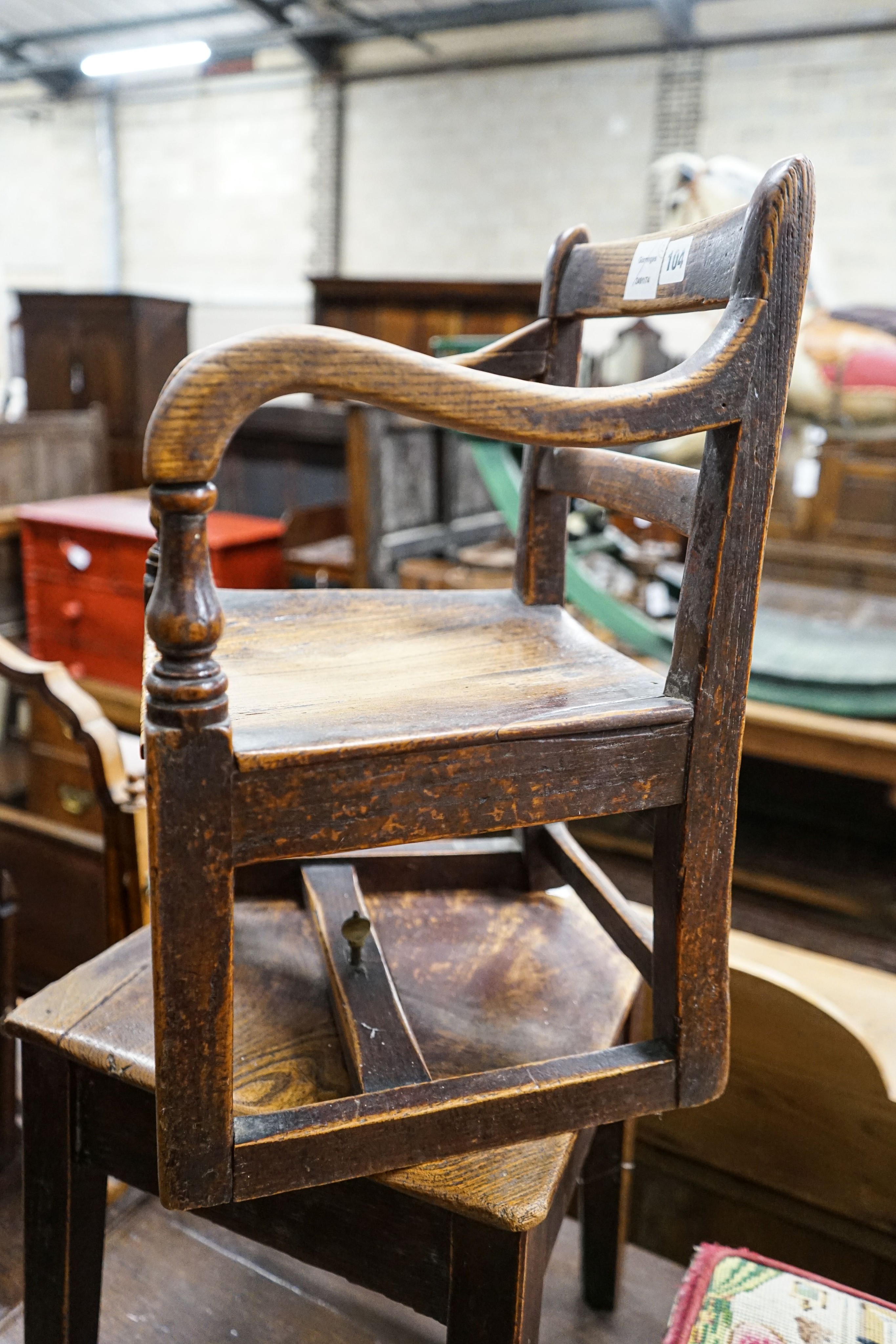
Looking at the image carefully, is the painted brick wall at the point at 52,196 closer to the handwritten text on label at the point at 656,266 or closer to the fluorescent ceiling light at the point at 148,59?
the fluorescent ceiling light at the point at 148,59

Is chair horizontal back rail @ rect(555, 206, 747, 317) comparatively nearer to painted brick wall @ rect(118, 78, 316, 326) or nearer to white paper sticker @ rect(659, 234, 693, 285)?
white paper sticker @ rect(659, 234, 693, 285)

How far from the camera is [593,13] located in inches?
272

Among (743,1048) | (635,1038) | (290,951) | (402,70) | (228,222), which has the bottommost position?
(743,1048)

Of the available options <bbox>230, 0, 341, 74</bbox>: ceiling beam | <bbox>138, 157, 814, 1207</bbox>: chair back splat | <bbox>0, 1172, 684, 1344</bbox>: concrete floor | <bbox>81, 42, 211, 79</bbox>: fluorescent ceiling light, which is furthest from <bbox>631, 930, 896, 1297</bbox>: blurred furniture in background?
<bbox>81, 42, 211, 79</bbox>: fluorescent ceiling light

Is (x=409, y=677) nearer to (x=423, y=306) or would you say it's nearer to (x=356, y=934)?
(x=356, y=934)

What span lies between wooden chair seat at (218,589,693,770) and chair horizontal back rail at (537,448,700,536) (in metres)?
0.12

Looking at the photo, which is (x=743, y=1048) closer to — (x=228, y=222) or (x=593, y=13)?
(x=593, y=13)

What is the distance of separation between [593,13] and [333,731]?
7.87 meters

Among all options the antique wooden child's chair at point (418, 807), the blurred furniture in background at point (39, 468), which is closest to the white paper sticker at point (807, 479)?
the blurred furniture in background at point (39, 468)

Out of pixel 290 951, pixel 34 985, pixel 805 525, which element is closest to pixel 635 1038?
pixel 290 951

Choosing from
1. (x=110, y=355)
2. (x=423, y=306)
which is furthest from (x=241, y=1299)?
(x=110, y=355)

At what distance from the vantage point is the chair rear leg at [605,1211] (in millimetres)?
1080

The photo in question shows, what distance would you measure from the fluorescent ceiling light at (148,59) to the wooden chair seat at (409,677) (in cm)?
822

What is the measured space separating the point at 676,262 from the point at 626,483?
18 cm
